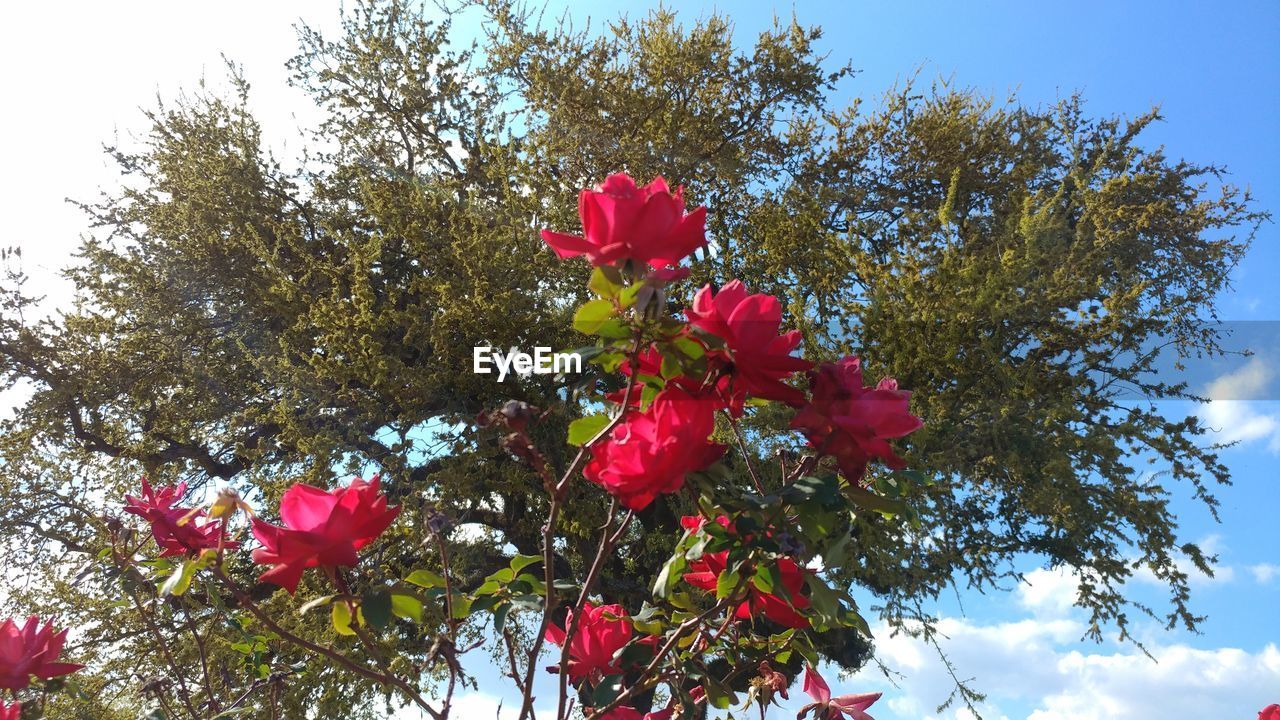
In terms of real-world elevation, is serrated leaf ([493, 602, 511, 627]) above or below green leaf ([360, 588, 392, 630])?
above

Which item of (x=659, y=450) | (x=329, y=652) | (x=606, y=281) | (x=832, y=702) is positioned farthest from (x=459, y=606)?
(x=832, y=702)

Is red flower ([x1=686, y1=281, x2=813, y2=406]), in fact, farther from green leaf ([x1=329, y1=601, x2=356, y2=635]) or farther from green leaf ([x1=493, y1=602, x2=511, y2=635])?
green leaf ([x1=329, y1=601, x2=356, y2=635])

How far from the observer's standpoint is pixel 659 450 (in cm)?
108

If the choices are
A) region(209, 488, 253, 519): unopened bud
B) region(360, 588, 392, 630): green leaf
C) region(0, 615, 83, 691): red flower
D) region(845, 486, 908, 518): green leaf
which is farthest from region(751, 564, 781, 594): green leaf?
region(0, 615, 83, 691): red flower

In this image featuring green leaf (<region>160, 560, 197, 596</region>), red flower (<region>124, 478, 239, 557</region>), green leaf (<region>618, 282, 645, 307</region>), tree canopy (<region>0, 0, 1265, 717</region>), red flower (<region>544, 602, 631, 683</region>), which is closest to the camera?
green leaf (<region>618, 282, 645, 307</region>)

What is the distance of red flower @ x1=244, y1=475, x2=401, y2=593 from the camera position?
1128 millimetres

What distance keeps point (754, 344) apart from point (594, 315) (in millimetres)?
217

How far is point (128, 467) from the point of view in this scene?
6.83 meters

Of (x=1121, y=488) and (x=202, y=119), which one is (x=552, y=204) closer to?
(x=202, y=119)

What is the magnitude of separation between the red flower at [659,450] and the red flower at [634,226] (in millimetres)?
195

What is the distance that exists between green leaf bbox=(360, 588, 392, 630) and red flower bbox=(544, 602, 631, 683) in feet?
1.58

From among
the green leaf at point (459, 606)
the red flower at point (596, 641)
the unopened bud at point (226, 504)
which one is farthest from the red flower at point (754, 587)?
the unopened bud at point (226, 504)

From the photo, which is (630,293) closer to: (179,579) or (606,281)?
(606,281)

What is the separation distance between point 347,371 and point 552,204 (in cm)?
242
